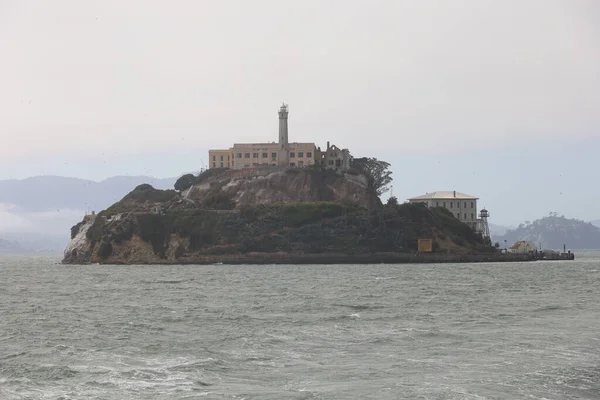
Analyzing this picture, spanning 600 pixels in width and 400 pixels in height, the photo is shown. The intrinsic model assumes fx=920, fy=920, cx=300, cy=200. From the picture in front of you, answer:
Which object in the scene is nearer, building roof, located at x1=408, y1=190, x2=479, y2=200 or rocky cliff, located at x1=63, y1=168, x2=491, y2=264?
rocky cliff, located at x1=63, y1=168, x2=491, y2=264

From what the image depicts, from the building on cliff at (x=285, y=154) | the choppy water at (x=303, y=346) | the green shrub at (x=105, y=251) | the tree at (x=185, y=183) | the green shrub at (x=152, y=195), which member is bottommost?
the choppy water at (x=303, y=346)

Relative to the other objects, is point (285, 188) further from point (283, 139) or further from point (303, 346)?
point (303, 346)

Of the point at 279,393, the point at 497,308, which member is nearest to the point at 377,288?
the point at 497,308

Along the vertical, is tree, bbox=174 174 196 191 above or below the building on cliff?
below

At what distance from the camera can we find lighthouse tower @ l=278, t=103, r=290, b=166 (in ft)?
595

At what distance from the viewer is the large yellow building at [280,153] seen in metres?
182

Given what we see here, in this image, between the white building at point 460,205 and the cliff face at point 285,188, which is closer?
the cliff face at point 285,188

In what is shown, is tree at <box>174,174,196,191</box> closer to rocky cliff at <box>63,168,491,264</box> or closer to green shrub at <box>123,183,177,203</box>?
green shrub at <box>123,183,177,203</box>

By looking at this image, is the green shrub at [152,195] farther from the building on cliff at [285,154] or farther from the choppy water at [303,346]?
the choppy water at [303,346]

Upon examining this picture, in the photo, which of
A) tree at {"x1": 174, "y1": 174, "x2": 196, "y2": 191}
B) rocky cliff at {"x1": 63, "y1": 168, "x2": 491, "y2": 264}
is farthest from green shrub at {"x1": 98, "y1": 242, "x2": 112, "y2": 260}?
tree at {"x1": 174, "y1": 174, "x2": 196, "y2": 191}

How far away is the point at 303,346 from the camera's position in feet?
125

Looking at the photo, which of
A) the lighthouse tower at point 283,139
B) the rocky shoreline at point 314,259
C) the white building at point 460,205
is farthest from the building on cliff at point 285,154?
the rocky shoreline at point 314,259

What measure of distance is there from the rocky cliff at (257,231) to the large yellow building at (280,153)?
14.2 metres

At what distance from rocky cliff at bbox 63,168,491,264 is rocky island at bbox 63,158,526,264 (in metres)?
0.16
